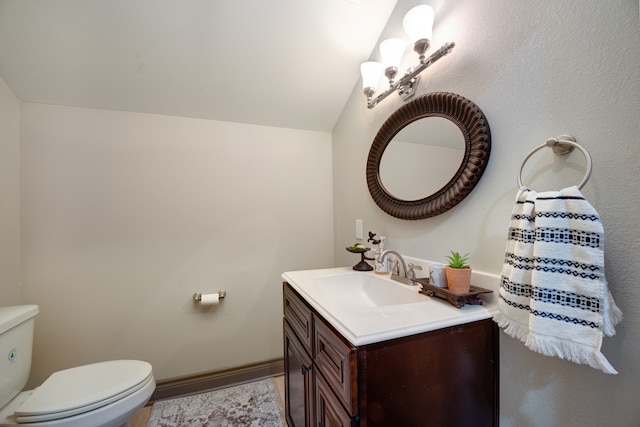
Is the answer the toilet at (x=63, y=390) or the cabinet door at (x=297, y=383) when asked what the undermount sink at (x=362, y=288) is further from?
the toilet at (x=63, y=390)

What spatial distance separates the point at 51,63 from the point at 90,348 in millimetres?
1598

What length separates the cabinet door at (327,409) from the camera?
0.67 metres

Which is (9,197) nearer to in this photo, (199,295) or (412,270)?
(199,295)

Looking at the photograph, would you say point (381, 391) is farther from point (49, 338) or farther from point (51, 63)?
point (51, 63)

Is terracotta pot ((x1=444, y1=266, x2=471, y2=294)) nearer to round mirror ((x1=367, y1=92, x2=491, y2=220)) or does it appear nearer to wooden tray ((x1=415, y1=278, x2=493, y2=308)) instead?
wooden tray ((x1=415, y1=278, x2=493, y2=308))

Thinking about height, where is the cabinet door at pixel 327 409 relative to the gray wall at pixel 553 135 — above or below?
below

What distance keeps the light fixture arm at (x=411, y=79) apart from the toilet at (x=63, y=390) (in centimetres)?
176

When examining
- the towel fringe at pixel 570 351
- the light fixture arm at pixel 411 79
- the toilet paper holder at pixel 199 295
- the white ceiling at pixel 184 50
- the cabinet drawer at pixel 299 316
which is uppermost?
the white ceiling at pixel 184 50

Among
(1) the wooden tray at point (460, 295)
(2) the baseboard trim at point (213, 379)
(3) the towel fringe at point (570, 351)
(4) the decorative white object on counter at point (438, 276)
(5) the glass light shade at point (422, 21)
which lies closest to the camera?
(3) the towel fringe at point (570, 351)

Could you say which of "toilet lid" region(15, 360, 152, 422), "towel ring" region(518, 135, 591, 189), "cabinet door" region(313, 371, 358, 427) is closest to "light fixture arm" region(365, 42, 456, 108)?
"towel ring" region(518, 135, 591, 189)

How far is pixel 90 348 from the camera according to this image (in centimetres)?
153

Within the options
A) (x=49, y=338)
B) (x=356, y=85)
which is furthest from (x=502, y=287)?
(x=49, y=338)

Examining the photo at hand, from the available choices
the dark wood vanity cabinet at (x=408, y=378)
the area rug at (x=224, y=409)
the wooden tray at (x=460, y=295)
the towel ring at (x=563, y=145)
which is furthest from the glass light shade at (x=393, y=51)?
the area rug at (x=224, y=409)

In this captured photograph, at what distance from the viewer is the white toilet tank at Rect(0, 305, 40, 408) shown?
3.48 ft
